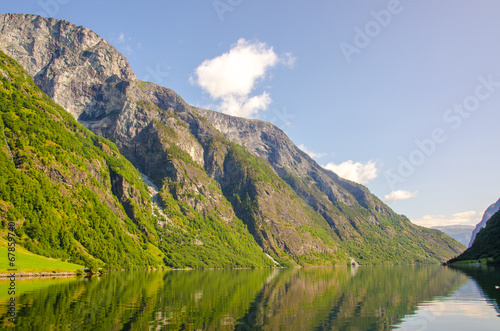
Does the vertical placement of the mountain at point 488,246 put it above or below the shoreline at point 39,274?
above

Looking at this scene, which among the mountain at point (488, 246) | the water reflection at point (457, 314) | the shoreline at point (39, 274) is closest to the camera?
the water reflection at point (457, 314)

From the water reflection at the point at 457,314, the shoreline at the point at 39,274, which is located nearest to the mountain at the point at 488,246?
the water reflection at the point at 457,314

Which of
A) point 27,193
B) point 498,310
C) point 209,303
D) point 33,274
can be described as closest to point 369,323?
point 498,310

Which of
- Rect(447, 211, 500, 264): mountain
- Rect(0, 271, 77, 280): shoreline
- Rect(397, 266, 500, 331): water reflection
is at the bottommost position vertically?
Rect(0, 271, 77, 280): shoreline

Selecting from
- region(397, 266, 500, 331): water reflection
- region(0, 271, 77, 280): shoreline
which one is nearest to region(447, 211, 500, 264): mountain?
region(397, 266, 500, 331): water reflection

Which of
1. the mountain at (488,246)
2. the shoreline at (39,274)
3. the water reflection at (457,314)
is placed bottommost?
the shoreline at (39,274)

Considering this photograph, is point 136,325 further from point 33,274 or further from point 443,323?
point 33,274

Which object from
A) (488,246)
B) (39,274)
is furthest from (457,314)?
(488,246)

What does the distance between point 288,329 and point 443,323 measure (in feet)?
51.4

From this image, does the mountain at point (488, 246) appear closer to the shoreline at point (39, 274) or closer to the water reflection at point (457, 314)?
the water reflection at point (457, 314)

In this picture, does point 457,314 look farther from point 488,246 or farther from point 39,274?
point 488,246

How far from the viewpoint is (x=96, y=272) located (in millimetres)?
119750

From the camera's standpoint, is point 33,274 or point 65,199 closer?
point 33,274

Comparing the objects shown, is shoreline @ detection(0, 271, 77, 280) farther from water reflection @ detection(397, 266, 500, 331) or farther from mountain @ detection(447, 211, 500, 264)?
mountain @ detection(447, 211, 500, 264)
